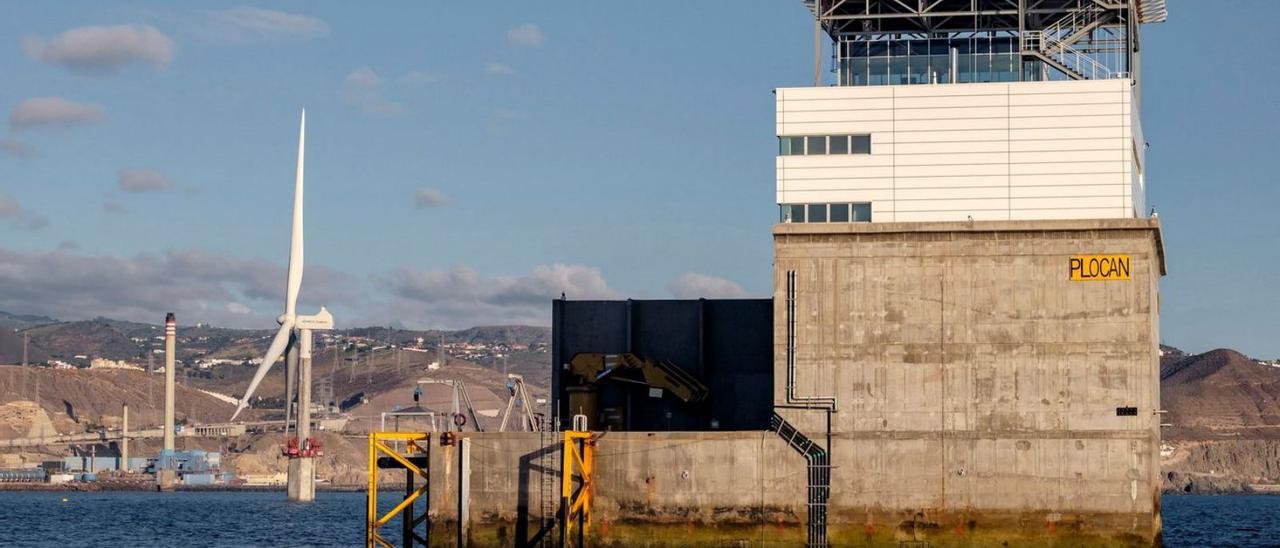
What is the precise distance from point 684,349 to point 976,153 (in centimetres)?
1574

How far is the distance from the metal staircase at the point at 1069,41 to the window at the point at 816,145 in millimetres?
7926

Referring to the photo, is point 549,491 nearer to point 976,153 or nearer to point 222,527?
point 976,153

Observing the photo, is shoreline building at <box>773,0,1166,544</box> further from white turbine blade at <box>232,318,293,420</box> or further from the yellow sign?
white turbine blade at <box>232,318,293,420</box>

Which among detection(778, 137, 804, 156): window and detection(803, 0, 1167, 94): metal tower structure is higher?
detection(803, 0, 1167, 94): metal tower structure

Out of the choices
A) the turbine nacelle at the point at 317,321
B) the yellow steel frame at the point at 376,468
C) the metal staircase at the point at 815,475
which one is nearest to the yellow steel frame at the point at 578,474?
the yellow steel frame at the point at 376,468

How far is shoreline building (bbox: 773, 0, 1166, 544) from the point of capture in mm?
61375

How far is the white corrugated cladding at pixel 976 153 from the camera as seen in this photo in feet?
208

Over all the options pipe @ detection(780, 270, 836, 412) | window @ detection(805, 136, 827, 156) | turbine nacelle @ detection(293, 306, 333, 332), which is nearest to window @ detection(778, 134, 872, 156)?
window @ detection(805, 136, 827, 156)

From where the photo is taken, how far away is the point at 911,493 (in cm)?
6184

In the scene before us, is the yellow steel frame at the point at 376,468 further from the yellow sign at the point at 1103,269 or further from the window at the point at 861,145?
the yellow sign at the point at 1103,269

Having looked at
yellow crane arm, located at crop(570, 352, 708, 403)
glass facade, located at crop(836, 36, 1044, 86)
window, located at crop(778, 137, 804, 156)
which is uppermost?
glass facade, located at crop(836, 36, 1044, 86)

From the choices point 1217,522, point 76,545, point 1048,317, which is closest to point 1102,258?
point 1048,317

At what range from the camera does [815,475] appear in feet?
205

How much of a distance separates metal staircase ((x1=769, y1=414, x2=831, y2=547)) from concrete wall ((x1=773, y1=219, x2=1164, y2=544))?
1.12ft
